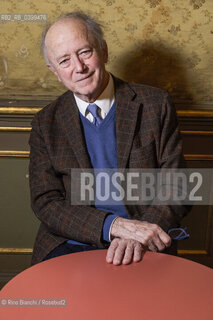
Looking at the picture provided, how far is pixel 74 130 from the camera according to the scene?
1.58 metres

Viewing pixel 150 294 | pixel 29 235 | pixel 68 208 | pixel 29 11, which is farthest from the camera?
pixel 29 235

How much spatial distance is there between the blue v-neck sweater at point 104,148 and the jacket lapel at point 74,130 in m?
0.03

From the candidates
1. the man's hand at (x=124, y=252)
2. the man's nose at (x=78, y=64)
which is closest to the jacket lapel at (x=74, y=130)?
the man's nose at (x=78, y=64)

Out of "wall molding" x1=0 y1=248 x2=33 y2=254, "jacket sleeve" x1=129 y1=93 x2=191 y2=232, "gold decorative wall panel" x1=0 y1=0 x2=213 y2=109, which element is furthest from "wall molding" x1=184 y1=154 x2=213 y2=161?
"wall molding" x1=0 y1=248 x2=33 y2=254

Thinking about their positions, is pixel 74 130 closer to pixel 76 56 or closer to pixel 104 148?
pixel 104 148

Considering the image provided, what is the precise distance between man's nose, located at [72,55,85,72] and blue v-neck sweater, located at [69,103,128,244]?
24 cm

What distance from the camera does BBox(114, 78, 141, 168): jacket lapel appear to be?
156 cm

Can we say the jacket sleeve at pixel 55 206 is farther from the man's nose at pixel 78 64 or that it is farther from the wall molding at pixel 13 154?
the wall molding at pixel 13 154

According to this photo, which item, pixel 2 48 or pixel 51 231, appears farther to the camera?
pixel 2 48

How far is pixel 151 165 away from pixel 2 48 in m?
0.99

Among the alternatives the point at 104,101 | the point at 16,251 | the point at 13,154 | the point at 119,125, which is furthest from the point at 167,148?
the point at 16,251

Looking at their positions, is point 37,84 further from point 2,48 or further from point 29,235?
point 29,235

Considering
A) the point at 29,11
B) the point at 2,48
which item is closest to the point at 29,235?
the point at 2,48

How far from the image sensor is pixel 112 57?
1965mm
